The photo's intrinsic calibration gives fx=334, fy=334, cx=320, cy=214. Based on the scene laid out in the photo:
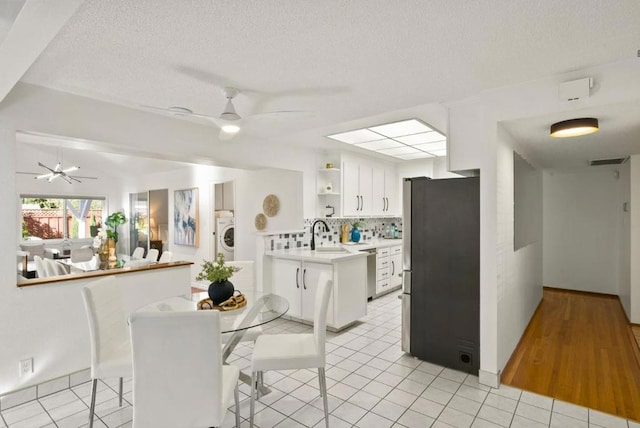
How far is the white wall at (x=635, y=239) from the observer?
399cm

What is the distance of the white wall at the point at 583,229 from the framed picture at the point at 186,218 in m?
6.29

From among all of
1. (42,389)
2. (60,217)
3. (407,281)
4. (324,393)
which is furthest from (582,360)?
(60,217)

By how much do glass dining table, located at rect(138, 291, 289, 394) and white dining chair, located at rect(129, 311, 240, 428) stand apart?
41cm

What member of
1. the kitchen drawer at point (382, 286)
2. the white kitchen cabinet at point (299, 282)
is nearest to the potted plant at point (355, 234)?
the kitchen drawer at point (382, 286)

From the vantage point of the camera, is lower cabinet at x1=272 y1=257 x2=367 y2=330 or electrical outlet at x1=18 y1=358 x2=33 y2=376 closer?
electrical outlet at x1=18 y1=358 x2=33 y2=376

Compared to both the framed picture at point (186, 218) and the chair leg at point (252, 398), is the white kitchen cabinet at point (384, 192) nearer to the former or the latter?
the framed picture at point (186, 218)

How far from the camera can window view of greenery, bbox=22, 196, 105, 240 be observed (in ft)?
22.9

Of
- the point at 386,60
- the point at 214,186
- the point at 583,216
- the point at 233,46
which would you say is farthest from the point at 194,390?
the point at 583,216

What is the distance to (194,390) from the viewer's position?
62.6 inches

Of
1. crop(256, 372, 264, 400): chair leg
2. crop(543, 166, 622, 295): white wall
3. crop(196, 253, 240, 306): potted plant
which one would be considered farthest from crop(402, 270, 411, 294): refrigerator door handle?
crop(543, 166, 622, 295): white wall

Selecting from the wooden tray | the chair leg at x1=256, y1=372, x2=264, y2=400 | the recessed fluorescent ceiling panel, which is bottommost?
the chair leg at x1=256, y1=372, x2=264, y2=400

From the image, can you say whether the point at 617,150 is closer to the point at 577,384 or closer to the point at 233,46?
the point at 577,384

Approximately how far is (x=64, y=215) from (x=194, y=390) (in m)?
7.77

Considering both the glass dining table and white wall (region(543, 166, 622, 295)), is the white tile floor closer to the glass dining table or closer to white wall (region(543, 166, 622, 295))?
the glass dining table
